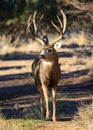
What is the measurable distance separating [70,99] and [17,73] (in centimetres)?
1251

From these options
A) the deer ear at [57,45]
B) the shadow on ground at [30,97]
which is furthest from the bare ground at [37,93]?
the deer ear at [57,45]

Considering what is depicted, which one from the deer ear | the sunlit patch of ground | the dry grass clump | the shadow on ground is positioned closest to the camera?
the dry grass clump

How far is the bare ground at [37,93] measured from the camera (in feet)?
53.3

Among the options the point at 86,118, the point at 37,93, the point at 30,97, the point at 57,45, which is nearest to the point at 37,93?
the point at 37,93

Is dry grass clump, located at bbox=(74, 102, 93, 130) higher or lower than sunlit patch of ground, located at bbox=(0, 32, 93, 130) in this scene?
higher

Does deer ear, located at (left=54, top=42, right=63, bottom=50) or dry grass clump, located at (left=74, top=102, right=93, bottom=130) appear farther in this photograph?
deer ear, located at (left=54, top=42, right=63, bottom=50)

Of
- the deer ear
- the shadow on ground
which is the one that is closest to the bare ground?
the shadow on ground

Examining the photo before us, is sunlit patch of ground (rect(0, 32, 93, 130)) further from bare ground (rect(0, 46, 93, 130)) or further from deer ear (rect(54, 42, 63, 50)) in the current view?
deer ear (rect(54, 42, 63, 50))

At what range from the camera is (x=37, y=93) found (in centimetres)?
2359

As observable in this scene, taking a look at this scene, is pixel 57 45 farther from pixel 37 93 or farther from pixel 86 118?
→ pixel 37 93

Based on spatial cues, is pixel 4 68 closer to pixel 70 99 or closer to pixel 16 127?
pixel 70 99

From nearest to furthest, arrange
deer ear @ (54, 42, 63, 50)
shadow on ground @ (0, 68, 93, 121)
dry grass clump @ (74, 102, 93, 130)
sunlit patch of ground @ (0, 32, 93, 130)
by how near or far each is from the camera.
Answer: dry grass clump @ (74, 102, 93, 130) → deer ear @ (54, 42, 63, 50) → sunlit patch of ground @ (0, 32, 93, 130) → shadow on ground @ (0, 68, 93, 121)

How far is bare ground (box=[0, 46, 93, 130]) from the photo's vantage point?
16256mm

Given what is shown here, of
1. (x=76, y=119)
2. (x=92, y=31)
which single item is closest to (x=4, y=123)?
(x=76, y=119)
